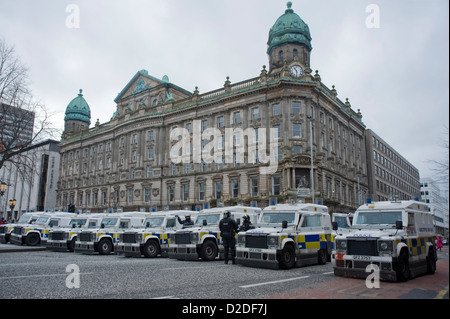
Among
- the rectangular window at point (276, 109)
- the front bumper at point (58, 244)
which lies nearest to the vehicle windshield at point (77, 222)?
the front bumper at point (58, 244)

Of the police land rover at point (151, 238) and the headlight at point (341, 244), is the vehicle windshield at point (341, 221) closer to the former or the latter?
the headlight at point (341, 244)

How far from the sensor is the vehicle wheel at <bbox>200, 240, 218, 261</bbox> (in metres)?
17.1

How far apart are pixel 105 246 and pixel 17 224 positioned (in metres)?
8.96

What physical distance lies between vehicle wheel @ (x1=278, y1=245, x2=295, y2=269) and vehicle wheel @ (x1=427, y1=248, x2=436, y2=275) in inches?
180

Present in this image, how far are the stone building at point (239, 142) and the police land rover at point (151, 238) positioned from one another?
60.8ft

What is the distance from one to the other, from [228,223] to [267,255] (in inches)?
98.0

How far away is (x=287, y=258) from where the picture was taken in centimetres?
1386

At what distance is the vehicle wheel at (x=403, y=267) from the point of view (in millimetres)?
10305

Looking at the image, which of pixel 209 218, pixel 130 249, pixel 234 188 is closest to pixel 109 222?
pixel 130 249

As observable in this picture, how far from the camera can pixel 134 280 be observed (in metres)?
10.1

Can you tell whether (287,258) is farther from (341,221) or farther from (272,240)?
(341,221)

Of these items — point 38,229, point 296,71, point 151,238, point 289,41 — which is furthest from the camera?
point 289,41

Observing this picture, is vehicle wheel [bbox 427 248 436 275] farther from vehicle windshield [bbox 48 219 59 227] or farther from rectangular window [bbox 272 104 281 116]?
rectangular window [bbox 272 104 281 116]
